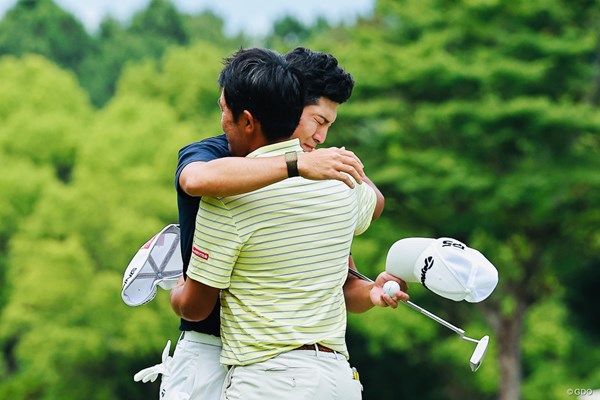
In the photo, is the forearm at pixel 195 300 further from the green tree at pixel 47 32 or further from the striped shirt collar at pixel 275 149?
the green tree at pixel 47 32

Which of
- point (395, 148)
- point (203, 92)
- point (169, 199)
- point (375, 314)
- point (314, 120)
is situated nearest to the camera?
point (314, 120)

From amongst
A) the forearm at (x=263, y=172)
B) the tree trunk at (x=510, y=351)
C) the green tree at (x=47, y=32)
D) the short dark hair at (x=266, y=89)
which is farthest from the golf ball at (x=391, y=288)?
the green tree at (x=47, y=32)

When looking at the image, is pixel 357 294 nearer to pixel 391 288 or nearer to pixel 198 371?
pixel 391 288

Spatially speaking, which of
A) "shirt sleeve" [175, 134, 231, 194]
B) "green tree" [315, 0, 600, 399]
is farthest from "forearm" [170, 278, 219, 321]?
"green tree" [315, 0, 600, 399]

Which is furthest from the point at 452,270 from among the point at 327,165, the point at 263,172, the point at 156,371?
the point at 156,371

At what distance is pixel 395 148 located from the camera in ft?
68.1

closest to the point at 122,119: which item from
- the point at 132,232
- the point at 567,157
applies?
the point at 132,232

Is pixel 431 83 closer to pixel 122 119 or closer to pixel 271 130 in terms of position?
pixel 122 119

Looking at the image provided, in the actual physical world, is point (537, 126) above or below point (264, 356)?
below

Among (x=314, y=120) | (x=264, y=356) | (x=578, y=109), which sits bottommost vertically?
(x=578, y=109)

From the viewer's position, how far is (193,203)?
3.11 metres

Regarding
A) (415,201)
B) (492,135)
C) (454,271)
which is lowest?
(415,201)

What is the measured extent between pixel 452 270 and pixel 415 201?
1814 cm

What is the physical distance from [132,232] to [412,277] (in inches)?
839
